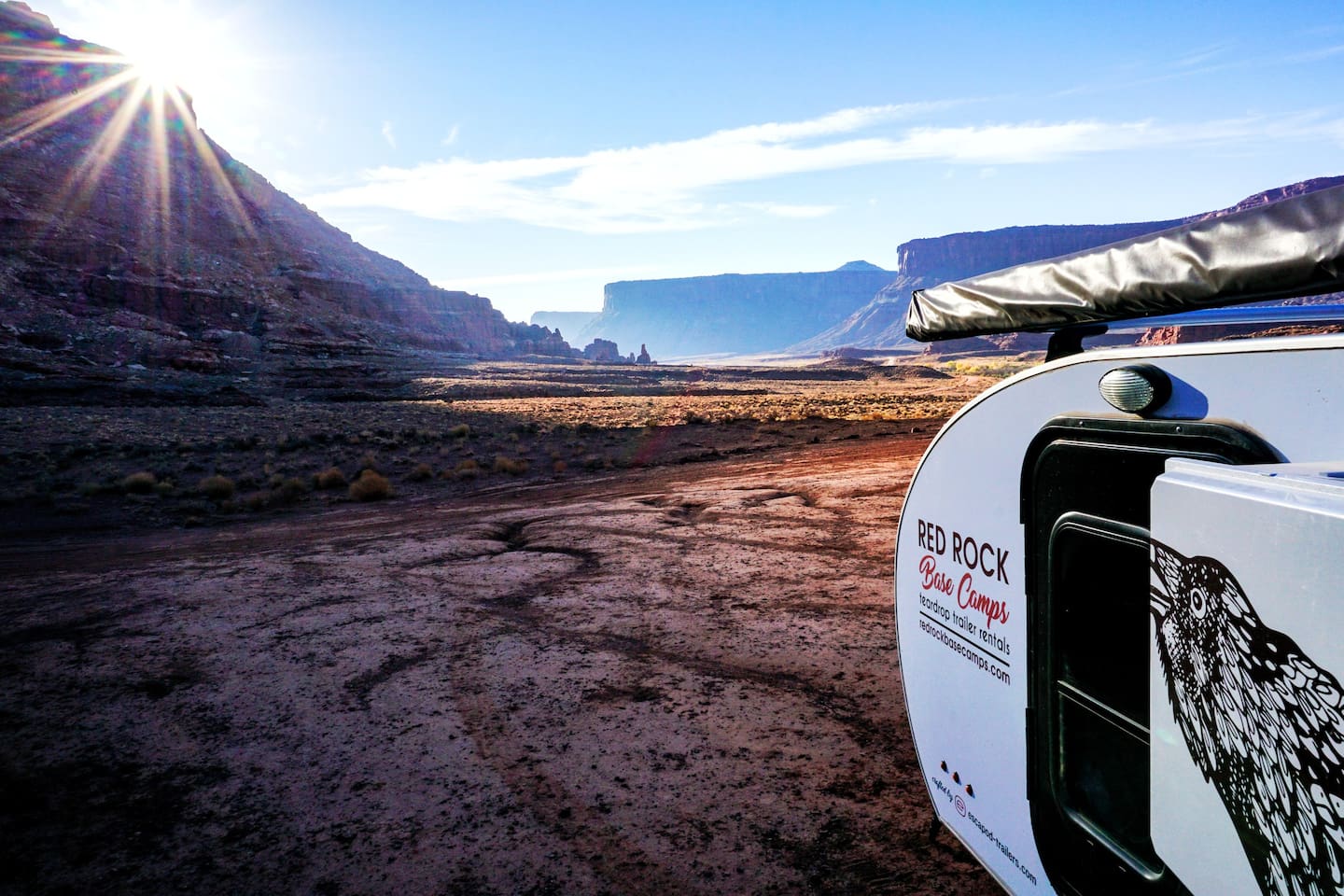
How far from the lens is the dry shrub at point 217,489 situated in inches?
627

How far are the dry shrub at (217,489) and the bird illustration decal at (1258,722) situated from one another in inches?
682

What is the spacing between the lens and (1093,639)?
97.3 inches

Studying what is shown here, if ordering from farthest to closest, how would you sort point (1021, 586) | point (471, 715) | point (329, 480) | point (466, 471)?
point (466, 471)
point (329, 480)
point (471, 715)
point (1021, 586)

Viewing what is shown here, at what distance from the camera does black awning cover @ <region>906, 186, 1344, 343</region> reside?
1.84m

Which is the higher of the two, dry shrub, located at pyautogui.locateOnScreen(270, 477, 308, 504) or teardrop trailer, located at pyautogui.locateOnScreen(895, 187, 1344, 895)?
teardrop trailer, located at pyautogui.locateOnScreen(895, 187, 1344, 895)

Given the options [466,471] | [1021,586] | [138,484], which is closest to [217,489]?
[138,484]

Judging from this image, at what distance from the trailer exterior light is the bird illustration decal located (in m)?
0.46

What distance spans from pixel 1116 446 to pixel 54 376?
165 feet

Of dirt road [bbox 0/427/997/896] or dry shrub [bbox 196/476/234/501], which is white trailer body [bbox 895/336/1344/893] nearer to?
dirt road [bbox 0/427/997/896]

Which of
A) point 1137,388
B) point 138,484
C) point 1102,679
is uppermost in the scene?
point 1137,388

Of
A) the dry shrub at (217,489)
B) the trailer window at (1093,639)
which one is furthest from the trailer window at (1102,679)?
the dry shrub at (217,489)

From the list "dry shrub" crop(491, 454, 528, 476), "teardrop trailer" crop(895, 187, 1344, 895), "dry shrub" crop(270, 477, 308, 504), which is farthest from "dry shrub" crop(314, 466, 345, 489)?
"teardrop trailer" crop(895, 187, 1344, 895)

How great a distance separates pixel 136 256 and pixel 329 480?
2543 inches

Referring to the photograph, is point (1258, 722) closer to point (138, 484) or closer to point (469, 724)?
point (469, 724)
